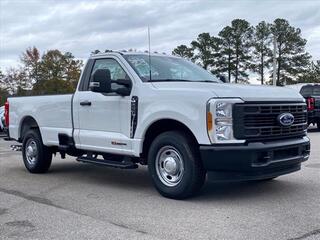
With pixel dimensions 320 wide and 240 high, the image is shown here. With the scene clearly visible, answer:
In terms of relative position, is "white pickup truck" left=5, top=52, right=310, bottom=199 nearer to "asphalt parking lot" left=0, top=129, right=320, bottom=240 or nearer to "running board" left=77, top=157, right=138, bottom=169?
"running board" left=77, top=157, right=138, bottom=169

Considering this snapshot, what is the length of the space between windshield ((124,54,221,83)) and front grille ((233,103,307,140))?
5.08 feet

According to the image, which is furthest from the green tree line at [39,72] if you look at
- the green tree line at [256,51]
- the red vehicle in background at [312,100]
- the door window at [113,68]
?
the door window at [113,68]

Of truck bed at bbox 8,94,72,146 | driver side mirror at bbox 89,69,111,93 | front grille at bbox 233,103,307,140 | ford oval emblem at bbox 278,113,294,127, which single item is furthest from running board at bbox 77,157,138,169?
ford oval emblem at bbox 278,113,294,127

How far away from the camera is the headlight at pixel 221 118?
6152 millimetres

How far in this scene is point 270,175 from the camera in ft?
21.2

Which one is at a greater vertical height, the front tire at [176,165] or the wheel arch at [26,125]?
the wheel arch at [26,125]

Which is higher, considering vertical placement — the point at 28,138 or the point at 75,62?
the point at 75,62

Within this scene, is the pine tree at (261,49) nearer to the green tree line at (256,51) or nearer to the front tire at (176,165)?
A: the green tree line at (256,51)

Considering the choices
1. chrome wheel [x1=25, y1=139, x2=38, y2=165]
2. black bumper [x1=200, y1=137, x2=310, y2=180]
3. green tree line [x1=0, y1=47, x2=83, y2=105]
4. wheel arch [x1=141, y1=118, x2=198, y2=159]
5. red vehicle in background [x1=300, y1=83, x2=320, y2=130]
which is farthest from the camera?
green tree line [x1=0, y1=47, x2=83, y2=105]

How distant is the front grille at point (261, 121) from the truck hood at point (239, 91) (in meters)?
0.10

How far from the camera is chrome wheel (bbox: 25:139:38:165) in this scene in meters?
9.45

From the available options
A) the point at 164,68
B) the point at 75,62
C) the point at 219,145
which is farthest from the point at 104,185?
the point at 75,62

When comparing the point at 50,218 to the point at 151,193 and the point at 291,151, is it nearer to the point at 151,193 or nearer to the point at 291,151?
the point at 151,193

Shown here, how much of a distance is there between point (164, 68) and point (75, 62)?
46.5 m
